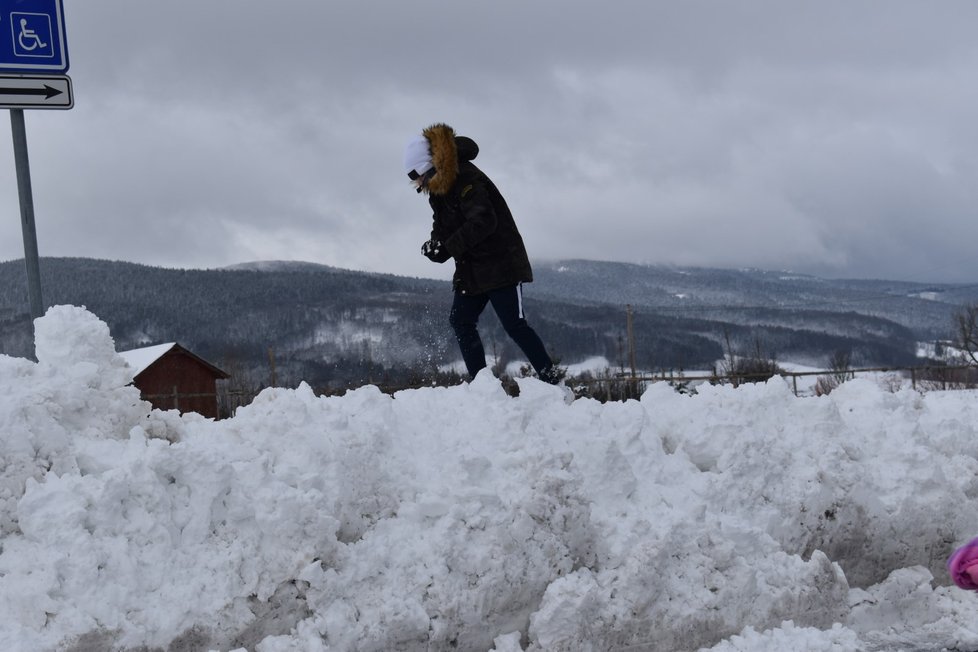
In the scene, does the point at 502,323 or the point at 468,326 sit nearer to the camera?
the point at 502,323

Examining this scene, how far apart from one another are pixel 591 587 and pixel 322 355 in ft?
284

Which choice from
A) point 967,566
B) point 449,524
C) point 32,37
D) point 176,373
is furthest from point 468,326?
point 176,373

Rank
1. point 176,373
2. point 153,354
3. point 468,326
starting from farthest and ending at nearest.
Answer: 1. point 176,373
2. point 153,354
3. point 468,326

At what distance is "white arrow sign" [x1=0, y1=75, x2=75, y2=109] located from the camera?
4703mm

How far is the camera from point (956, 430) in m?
6.60

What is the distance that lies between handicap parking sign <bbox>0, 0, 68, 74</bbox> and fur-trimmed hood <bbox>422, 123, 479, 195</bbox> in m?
2.33

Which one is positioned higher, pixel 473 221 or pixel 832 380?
pixel 473 221

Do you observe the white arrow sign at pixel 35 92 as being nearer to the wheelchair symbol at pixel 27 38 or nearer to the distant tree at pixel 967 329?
the wheelchair symbol at pixel 27 38

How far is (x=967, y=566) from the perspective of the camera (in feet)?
12.3

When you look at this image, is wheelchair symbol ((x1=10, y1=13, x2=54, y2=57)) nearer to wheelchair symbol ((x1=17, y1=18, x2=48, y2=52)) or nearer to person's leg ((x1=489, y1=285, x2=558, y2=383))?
wheelchair symbol ((x1=17, y1=18, x2=48, y2=52))

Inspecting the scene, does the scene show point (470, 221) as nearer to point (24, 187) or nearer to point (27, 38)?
point (24, 187)

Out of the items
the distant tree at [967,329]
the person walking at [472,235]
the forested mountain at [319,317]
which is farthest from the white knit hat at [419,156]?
the forested mountain at [319,317]

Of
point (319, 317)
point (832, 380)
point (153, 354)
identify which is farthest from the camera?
point (319, 317)

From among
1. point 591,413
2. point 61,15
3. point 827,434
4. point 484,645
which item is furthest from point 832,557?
point 61,15
